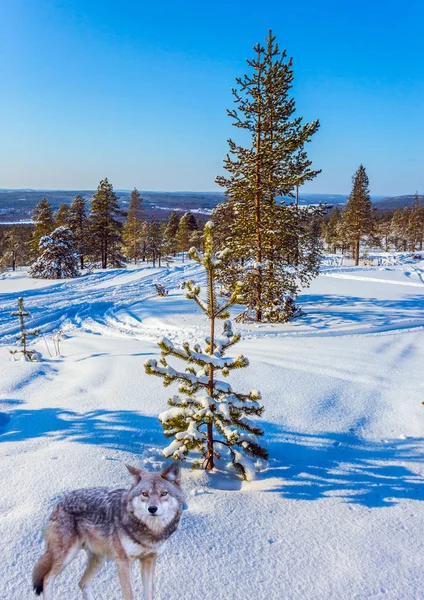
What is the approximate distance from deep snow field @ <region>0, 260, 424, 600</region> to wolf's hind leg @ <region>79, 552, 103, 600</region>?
31cm

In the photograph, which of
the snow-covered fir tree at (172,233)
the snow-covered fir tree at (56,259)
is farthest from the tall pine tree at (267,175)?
the snow-covered fir tree at (172,233)

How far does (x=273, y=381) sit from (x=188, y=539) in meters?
5.29

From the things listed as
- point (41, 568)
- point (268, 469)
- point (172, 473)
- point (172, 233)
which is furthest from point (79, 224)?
point (172, 473)

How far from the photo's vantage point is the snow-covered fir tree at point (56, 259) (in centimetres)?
3478

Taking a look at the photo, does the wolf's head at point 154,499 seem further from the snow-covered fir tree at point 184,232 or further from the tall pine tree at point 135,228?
the snow-covered fir tree at point 184,232

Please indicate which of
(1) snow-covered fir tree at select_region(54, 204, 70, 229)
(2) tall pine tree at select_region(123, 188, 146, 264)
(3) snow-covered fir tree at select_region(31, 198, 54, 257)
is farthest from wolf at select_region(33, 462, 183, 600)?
(2) tall pine tree at select_region(123, 188, 146, 264)

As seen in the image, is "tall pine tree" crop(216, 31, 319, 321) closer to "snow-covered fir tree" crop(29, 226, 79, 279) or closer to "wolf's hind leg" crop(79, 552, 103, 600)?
"wolf's hind leg" crop(79, 552, 103, 600)

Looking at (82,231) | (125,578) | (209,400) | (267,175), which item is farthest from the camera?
(82,231)

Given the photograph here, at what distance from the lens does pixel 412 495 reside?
173 inches

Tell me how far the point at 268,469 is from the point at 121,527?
328 centimetres

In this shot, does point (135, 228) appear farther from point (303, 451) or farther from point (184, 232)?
point (303, 451)

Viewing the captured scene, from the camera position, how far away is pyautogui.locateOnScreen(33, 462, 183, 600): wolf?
216cm

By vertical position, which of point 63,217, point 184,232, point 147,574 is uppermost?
point 63,217

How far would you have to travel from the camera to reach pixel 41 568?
235 cm
